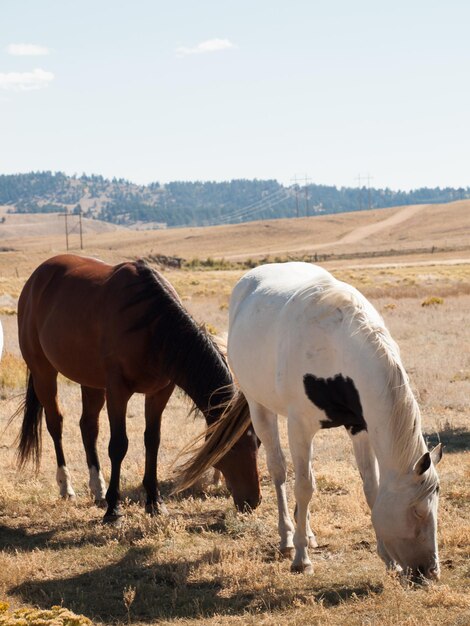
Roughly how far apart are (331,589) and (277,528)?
1501 millimetres

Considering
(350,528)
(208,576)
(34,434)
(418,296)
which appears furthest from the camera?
(418,296)

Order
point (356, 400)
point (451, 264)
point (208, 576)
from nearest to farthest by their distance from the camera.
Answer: point (356, 400) < point (208, 576) < point (451, 264)

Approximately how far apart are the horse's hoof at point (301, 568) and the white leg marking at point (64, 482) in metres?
3.21

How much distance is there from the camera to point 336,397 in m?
5.48

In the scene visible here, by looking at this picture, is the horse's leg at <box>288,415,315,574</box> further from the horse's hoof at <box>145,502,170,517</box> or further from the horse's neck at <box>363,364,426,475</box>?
the horse's hoof at <box>145,502,170,517</box>

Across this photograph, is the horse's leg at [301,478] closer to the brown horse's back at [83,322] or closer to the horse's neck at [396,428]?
the horse's neck at [396,428]

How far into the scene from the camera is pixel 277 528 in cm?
697

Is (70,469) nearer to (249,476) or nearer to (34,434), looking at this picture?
(34,434)

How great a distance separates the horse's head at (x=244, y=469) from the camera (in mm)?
7199

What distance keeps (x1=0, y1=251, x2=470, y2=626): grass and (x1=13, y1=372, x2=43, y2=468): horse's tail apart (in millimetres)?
273

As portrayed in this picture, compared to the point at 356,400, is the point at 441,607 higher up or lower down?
lower down

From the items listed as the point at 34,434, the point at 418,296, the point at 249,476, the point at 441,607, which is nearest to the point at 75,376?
the point at 34,434

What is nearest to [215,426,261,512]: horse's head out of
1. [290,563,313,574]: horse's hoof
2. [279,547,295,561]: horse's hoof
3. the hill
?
[279,547,295,561]: horse's hoof

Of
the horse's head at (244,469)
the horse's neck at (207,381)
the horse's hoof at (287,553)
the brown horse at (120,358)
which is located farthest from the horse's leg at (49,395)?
the horse's hoof at (287,553)
